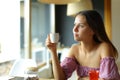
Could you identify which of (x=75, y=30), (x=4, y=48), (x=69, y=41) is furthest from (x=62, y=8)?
(x=75, y=30)

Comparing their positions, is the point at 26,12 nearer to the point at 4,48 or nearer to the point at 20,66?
the point at 4,48

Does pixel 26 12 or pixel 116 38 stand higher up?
pixel 26 12

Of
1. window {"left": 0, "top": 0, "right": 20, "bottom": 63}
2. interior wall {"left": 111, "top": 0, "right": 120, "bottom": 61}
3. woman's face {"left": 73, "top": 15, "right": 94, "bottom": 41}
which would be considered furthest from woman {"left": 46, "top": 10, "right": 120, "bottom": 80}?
interior wall {"left": 111, "top": 0, "right": 120, "bottom": 61}

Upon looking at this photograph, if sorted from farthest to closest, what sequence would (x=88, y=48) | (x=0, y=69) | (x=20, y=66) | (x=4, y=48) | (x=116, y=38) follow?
1. (x=116, y=38)
2. (x=4, y=48)
3. (x=0, y=69)
4. (x=20, y=66)
5. (x=88, y=48)

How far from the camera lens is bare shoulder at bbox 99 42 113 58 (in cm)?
142

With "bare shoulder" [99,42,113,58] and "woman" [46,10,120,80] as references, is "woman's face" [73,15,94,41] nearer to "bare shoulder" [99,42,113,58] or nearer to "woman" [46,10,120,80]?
"woman" [46,10,120,80]

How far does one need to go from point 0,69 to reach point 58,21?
216 centimetres

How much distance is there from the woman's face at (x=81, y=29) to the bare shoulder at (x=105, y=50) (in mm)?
128

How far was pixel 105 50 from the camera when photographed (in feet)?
4.73

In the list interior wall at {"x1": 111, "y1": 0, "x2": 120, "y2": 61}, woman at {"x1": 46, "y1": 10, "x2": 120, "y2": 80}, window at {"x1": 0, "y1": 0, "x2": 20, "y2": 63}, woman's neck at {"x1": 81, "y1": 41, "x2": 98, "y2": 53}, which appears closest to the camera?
woman at {"x1": 46, "y1": 10, "x2": 120, "y2": 80}

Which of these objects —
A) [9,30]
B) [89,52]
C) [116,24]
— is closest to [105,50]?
[89,52]

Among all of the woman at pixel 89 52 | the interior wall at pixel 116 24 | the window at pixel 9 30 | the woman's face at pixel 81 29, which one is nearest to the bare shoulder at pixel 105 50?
the woman at pixel 89 52

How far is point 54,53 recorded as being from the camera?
1.45 metres

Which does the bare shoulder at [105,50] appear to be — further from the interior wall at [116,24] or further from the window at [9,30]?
the interior wall at [116,24]
